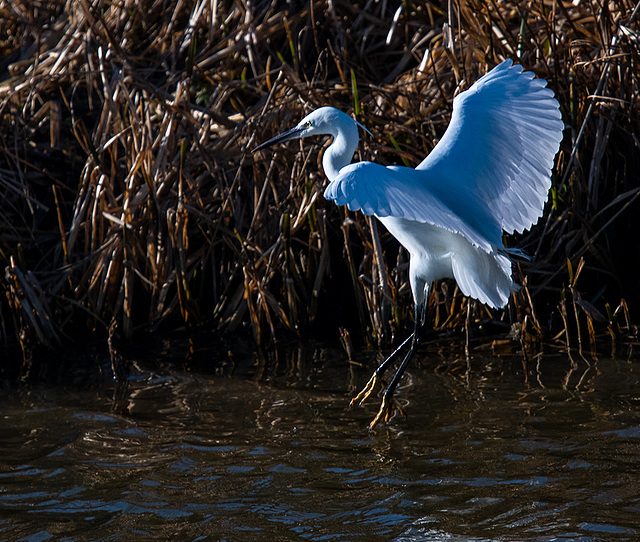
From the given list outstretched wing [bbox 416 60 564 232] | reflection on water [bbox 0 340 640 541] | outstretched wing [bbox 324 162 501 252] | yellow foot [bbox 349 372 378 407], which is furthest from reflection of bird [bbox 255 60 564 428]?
Answer: reflection on water [bbox 0 340 640 541]

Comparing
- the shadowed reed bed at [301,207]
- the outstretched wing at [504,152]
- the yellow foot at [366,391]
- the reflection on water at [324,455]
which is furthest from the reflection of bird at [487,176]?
the shadowed reed bed at [301,207]

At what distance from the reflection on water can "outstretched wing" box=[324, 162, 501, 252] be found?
838 mm

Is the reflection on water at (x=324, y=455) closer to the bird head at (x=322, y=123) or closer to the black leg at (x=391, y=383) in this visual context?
the black leg at (x=391, y=383)

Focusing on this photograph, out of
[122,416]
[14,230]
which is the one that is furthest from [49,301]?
[122,416]

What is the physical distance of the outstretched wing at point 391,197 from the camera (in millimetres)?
2652

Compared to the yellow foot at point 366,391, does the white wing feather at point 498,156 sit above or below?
above

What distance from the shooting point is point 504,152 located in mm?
3391

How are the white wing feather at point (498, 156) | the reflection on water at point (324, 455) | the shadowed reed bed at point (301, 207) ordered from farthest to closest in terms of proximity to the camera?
the shadowed reed bed at point (301, 207) < the white wing feather at point (498, 156) < the reflection on water at point (324, 455)

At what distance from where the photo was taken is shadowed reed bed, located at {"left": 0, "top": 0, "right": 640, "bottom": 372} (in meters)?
4.29

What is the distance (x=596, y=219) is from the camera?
4352 millimetres

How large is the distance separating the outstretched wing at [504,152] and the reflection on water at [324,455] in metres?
0.87

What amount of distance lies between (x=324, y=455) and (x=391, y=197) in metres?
1.04

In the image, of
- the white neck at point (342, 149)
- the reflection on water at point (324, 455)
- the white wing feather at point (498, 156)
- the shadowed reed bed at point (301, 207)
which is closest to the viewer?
the reflection on water at point (324, 455)

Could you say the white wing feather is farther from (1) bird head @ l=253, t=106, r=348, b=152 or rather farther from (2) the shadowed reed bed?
(2) the shadowed reed bed
